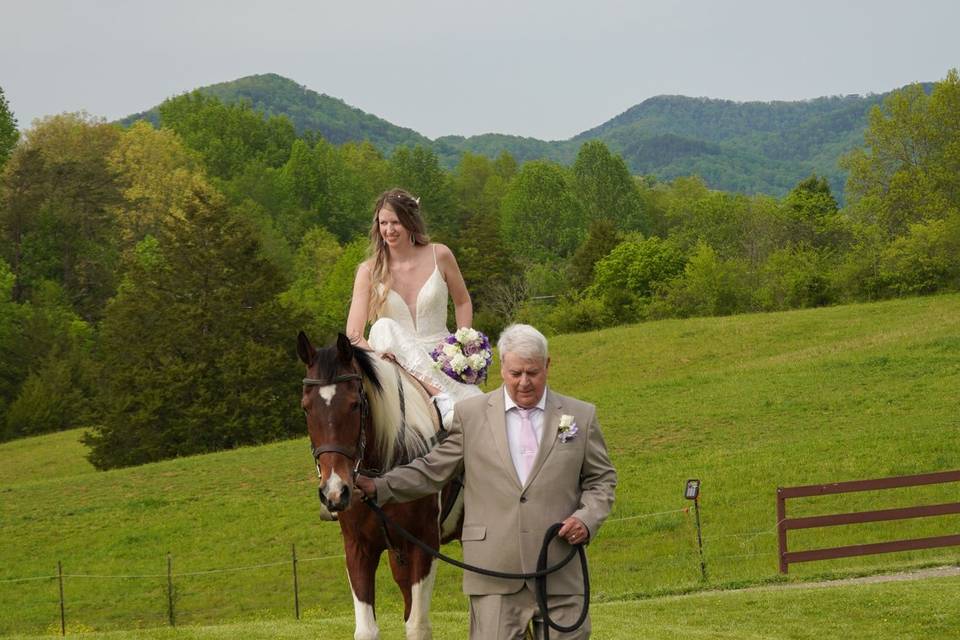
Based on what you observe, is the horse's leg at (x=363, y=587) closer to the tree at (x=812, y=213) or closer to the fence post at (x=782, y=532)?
the fence post at (x=782, y=532)

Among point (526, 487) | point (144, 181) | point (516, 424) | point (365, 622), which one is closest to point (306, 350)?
point (516, 424)

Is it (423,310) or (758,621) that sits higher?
(423,310)

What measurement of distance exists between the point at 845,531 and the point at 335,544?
11.2 meters

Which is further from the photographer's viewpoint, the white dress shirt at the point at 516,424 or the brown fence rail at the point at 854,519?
the brown fence rail at the point at 854,519

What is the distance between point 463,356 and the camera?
26.1 ft

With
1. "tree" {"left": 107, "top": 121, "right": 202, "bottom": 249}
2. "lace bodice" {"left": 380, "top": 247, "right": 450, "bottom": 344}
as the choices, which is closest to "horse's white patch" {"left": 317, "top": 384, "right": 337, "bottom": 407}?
"lace bodice" {"left": 380, "top": 247, "right": 450, "bottom": 344}

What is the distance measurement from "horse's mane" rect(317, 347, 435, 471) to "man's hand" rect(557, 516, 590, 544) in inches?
64.0

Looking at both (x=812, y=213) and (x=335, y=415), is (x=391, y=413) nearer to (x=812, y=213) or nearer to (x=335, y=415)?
(x=335, y=415)

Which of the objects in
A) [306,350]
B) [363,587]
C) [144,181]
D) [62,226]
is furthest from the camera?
[144,181]

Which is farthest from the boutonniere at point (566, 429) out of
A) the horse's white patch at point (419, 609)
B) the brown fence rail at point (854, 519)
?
the brown fence rail at point (854, 519)

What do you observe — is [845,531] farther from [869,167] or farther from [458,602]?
[869,167]

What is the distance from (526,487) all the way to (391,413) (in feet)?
5.34

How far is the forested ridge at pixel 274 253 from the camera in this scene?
1967 inches

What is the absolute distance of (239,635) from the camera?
1188 centimetres
